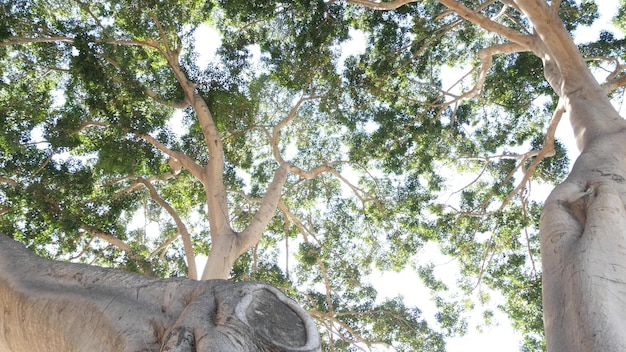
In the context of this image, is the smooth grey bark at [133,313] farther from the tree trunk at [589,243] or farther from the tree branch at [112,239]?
the tree branch at [112,239]

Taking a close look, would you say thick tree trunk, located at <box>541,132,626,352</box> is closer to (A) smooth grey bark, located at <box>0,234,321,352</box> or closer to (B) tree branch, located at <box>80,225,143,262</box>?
(A) smooth grey bark, located at <box>0,234,321,352</box>

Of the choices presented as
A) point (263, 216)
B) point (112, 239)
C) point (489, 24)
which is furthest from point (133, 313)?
point (489, 24)

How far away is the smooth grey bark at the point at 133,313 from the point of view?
248cm

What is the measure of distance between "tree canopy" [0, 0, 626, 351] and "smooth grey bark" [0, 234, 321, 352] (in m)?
4.37

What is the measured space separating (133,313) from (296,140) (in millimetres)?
9661

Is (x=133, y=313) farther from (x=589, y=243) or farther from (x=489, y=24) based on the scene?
(x=489, y=24)

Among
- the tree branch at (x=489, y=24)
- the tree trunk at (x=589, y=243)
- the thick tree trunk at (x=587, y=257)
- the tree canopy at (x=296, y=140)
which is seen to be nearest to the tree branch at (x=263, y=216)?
the tree canopy at (x=296, y=140)

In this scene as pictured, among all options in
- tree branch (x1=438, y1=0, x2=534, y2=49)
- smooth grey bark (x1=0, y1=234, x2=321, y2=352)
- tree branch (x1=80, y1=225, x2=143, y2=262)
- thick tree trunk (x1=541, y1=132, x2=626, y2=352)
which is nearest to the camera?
smooth grey bark (x1=0, y1=234, x2=321, y2=352)

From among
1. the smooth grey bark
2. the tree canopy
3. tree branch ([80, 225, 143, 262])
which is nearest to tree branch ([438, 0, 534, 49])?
the tree canopy

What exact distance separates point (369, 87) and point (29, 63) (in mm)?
5656

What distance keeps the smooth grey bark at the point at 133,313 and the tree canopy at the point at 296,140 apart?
4.37m

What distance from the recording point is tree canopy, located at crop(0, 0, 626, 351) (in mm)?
8312

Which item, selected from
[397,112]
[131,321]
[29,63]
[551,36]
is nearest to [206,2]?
[29,63]

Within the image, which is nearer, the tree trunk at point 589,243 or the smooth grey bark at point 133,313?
the smooth grey bark at point 133,313
